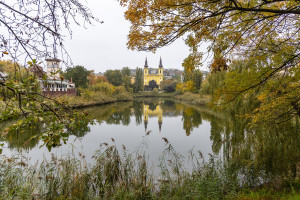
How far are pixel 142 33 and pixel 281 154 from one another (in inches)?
163

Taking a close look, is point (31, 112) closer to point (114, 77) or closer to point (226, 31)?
point (226, 31)

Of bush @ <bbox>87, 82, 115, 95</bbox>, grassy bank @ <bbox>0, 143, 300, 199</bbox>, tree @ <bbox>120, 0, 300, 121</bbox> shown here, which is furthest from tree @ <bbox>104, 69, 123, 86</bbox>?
tree @ <bbox>120, 0, 300, 121</bbox>

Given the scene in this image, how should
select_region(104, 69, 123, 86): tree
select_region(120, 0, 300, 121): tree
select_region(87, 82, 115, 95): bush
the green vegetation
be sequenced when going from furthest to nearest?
select_region(104, 69, 123, 86): tree
select_region(87, 82, 115, 95): bush
the green vegetation
select_region(120, 0, 300, 121): tree

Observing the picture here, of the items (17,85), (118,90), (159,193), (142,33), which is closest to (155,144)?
(159,193)

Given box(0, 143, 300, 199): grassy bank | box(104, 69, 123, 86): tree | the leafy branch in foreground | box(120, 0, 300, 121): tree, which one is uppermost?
box(104, 69, 123, 86): tree

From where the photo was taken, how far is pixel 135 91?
62.6 metres

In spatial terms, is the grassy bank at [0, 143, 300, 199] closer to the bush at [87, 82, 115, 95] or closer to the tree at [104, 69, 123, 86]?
the bush at [87, 82, 115, 95]

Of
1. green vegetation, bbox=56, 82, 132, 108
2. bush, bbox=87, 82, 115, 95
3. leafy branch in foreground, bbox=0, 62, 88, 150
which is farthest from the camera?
bush, bbox=87, 82, 115, 95

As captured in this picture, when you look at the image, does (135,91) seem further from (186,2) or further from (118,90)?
(186,2)

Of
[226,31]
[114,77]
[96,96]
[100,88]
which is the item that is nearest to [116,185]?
[226,31]

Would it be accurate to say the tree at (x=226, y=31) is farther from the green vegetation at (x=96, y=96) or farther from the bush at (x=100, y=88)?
the bush at (x=100, y=88)

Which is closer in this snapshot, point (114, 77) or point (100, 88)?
point (100, 88)

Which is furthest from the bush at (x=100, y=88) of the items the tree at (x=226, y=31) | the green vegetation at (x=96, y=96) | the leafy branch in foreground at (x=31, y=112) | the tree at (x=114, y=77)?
the leafy branch in foreground at (x=31, y=112)

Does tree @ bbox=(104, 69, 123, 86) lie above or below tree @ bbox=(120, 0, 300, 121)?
above
